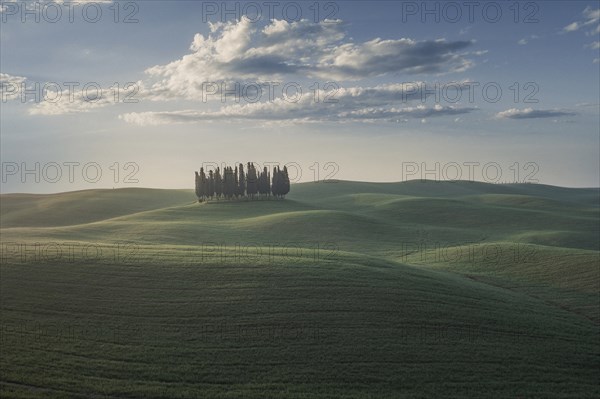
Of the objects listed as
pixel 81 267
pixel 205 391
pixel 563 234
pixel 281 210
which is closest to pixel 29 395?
pixel 205 391

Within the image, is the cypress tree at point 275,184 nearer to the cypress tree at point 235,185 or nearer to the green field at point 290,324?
the cypress tree at point 235,185

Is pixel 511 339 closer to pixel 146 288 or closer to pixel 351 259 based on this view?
pixel 351 259

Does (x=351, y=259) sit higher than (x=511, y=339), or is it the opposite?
(x=351, y=259)

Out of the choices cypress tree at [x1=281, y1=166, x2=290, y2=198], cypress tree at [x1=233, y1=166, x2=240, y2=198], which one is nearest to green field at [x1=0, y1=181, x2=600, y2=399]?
cypress tree at [x1=233, y1=166, x2=240, y2=198]

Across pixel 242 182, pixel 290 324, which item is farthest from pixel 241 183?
pixel 290 324

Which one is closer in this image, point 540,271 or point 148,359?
point 148,359

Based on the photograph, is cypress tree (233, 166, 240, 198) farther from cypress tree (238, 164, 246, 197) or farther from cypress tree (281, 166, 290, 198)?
cypress tree (281, 166, 290, 198)

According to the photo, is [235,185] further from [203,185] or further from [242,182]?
[203,185]

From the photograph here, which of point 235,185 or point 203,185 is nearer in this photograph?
point 235,185

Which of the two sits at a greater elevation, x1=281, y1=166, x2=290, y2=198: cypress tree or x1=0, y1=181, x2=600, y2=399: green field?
x1=281, y1=166, x2=290, y2=198: cypress tree
